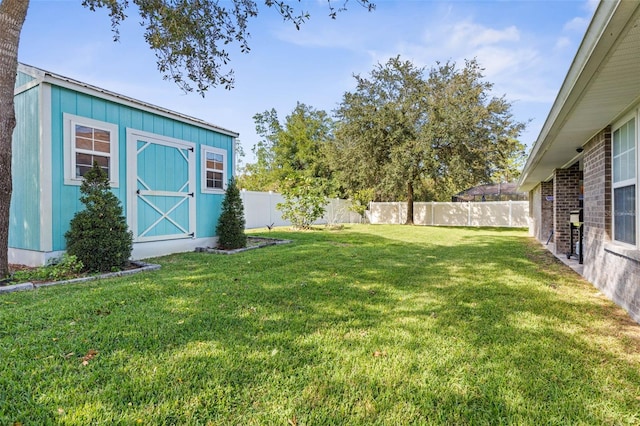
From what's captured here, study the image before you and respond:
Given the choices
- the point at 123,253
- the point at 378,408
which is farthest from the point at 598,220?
the point at 123,253

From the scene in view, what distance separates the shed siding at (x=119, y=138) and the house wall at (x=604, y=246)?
7.58 metres

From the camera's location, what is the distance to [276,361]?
2.33 m

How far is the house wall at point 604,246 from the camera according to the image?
142 inches

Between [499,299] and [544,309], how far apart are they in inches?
18.9

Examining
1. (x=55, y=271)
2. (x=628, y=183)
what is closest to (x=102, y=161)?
(x=55, y=271)

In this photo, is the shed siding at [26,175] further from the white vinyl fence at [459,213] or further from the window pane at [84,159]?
the white vinyl fence at [459,213]

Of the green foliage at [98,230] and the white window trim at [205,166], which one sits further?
the white window trim at [205,166]

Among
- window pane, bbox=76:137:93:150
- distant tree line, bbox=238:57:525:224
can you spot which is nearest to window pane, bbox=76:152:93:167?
window pane, bbox=76:137:93:150

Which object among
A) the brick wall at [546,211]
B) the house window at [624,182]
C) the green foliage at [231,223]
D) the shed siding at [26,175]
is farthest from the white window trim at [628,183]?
the shed siding at [26,175]

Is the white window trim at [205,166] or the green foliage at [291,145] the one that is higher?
the green foliage at [291,145]

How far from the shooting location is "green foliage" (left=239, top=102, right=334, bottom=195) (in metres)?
27.7

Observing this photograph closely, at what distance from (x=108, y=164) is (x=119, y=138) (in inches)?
21.8

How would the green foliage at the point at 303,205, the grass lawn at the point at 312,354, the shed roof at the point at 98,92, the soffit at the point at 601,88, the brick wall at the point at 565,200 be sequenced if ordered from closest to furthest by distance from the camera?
the grass lawn at the point at 312,354 < the soffit at the point at 601,88 < the shed roof at the point at 98,92 < the brick wall at the point at 565,200 < the green foliage at the point at 303,205

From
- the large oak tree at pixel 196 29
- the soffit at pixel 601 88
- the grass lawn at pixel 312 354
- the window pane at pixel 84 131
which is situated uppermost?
the large oak tree at pixel 196 29
